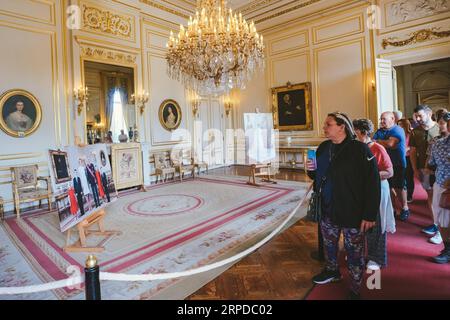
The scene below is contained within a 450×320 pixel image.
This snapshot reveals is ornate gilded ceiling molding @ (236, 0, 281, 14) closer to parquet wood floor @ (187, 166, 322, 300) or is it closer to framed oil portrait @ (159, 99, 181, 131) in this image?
framed oil portrait @ (159, 99, 181, 131)

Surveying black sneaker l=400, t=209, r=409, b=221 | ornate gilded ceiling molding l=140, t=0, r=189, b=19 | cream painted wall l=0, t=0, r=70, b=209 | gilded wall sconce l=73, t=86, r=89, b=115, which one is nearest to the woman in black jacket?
black sneaker l=400, t=209, r=409, b=221

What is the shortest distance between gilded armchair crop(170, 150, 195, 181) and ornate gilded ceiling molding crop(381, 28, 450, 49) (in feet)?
20.9

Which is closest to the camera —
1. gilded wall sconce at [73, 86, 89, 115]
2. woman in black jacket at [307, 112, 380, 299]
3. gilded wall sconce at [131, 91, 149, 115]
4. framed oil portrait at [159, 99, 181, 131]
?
woman in black jacket at [307, 112, 380, 299]

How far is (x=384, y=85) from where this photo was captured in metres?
6.96

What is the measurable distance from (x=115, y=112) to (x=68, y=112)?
121cm

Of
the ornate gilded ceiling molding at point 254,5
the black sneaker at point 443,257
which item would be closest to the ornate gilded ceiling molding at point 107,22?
the ornate gilded ceiling molding at point 254,5

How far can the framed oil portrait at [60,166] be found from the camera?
3.24 m

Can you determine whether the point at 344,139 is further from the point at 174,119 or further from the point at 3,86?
the point at 174,119

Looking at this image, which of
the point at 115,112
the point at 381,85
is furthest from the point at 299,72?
the point at 115,112

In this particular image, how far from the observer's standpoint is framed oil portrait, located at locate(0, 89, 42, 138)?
5.40m

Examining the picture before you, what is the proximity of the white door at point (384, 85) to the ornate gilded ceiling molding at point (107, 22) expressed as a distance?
6.49m

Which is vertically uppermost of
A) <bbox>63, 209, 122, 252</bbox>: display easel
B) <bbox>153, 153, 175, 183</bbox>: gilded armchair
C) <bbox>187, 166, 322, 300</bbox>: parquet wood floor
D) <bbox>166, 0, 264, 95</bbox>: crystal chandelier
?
<bbox>166, 0, 264, 95</bbox>: crystal chandelier

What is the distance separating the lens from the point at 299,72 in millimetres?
8914

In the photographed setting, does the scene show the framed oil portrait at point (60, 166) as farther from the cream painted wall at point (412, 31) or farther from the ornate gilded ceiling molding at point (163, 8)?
the cream painted wall at point (412, 31)
